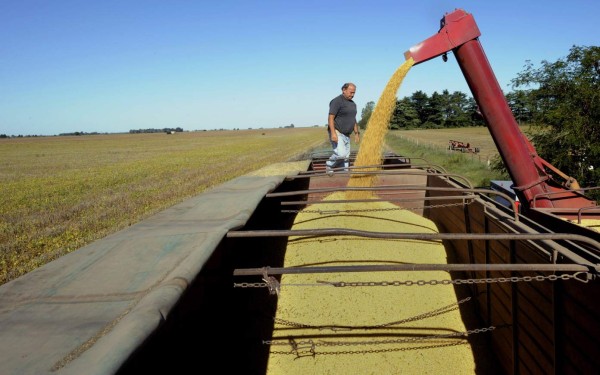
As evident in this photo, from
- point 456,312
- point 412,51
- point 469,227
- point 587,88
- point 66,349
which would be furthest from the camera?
point 587,88

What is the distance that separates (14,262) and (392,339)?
520 centimetres

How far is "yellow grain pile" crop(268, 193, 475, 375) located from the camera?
3.11 metres

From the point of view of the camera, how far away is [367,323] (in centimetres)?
346

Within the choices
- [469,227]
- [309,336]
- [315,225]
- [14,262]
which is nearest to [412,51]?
[469,227]

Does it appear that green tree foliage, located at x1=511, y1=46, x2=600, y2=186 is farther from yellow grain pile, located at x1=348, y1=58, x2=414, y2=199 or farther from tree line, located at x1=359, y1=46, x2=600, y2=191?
yellow grain pile, located at x1=348, y1=58, x2=414, y2=199

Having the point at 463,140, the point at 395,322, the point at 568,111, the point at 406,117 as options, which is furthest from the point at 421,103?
the point at 395,322

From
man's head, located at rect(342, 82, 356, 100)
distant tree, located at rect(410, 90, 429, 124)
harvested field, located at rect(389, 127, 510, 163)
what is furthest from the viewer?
distant tree, located at rect(410, 90, 429, 124)

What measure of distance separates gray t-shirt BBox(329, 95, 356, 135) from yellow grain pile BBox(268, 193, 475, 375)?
10.7ft

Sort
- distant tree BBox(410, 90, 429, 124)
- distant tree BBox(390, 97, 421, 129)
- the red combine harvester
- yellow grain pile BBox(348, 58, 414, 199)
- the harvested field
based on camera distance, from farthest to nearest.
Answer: distant tree BBox(410, 90, 429, 124) → distant tree BBox(390, 97, 421, 129) → the harvested field → yellow grain pile BBox(348, 58, 414, 199) → the red combine harvester

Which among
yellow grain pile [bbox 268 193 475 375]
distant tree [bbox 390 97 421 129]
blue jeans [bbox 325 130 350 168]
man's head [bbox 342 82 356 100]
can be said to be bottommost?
yellow grain pile [bbox 268 193 475 375]

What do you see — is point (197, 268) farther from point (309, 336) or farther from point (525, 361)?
point (525, 361)

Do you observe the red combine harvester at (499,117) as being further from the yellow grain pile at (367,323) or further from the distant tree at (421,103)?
the distant tree at (421,103)

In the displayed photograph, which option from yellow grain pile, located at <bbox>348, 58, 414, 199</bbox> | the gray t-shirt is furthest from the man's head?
yellow grain pile, located at <bbox>348, 58, 414, 199</bbox>

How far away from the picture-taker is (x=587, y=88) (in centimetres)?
737
